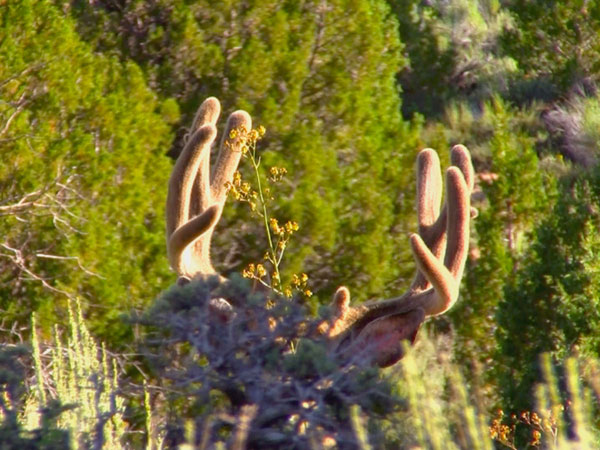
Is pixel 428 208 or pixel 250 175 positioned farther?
pixel 250 175

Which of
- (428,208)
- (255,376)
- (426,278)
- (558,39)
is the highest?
(255,376)

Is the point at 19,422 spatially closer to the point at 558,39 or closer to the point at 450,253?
the point at 450,253

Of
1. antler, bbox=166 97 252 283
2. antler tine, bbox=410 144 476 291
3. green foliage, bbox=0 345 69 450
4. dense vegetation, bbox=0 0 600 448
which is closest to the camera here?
green foliage, bbox=0 345 69 450

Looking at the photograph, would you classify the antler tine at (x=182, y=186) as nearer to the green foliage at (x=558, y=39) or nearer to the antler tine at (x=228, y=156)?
the antler tine at (x=228, y=156)

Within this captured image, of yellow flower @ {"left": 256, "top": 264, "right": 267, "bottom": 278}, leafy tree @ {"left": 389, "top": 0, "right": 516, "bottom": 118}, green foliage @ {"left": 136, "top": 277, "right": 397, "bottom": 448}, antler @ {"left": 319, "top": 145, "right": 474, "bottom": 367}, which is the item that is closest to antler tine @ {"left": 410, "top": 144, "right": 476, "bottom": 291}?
antler @ {"left": 319, "top": 145, "right": 474, "bottom": 367}

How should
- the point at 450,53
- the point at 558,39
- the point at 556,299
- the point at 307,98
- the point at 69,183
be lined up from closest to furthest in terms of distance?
the point at 556,299, the point at 69,183, the point at 307,98, the point at 558,39, the point at 450,53

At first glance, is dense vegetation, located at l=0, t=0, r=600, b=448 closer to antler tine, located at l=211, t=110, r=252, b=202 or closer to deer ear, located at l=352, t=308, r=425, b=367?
antler tine, located at l=211, t=110, r=252, b=202

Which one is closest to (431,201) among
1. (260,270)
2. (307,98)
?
(260,270)

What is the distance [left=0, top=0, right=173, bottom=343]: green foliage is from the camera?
1034 centimetres

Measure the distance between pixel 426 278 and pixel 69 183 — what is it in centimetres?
629

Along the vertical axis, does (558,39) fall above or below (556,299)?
below

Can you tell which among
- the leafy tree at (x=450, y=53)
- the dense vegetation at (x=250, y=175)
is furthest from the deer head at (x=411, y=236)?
the leafy tree at (x=450, y=53)

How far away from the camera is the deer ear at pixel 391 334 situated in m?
3.96

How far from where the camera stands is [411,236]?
4.20 metres
